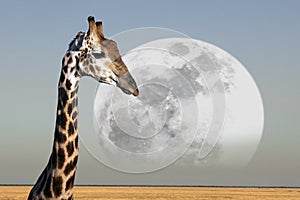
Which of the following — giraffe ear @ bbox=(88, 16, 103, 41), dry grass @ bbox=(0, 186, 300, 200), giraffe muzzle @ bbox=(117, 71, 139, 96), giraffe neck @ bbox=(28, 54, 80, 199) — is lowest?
dry grass @ bbox=(0, 186, 300, 200)

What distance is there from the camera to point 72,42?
6.46 metres

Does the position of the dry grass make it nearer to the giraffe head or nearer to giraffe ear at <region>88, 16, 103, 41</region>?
the giraffe head

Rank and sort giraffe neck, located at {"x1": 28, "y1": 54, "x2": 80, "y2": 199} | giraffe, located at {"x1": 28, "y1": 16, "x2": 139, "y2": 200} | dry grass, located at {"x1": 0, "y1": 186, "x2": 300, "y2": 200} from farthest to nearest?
1. dry grass, located at {"x1": 0, "y1": 186, "x2": 300, "y2": 200}
2. giraffe neck, located at {"x1": 28, "y1": 54, "x2": 80, "y2": 199}
3. giraffe, located at {"x1": 28, "y1": 16, "x2": 139, "y2": 200}

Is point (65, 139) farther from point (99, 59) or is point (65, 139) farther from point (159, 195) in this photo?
point (159, 195)

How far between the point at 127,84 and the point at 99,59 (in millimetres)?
484

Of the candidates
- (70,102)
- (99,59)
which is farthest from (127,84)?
(70,102)

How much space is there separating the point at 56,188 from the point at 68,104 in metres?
0.81

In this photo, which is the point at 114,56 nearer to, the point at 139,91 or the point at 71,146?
the point at 139,91

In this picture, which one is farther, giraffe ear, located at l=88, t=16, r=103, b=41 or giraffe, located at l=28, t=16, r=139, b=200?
giraffe, located at l=28, t=16, r=139, b=200

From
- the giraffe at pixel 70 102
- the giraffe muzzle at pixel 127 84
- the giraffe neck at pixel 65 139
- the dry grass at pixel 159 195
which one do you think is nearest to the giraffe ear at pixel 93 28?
the giraffe at pixel 70 102

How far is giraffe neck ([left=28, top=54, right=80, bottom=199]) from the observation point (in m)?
6.36

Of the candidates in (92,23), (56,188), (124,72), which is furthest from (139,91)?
(56,188)

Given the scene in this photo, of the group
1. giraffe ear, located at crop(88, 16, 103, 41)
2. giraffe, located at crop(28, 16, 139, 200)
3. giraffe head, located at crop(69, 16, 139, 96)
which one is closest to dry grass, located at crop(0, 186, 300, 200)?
giraffe, located at crop(28, 16, 139, 200)

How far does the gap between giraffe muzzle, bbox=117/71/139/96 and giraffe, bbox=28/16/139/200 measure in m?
0.26
